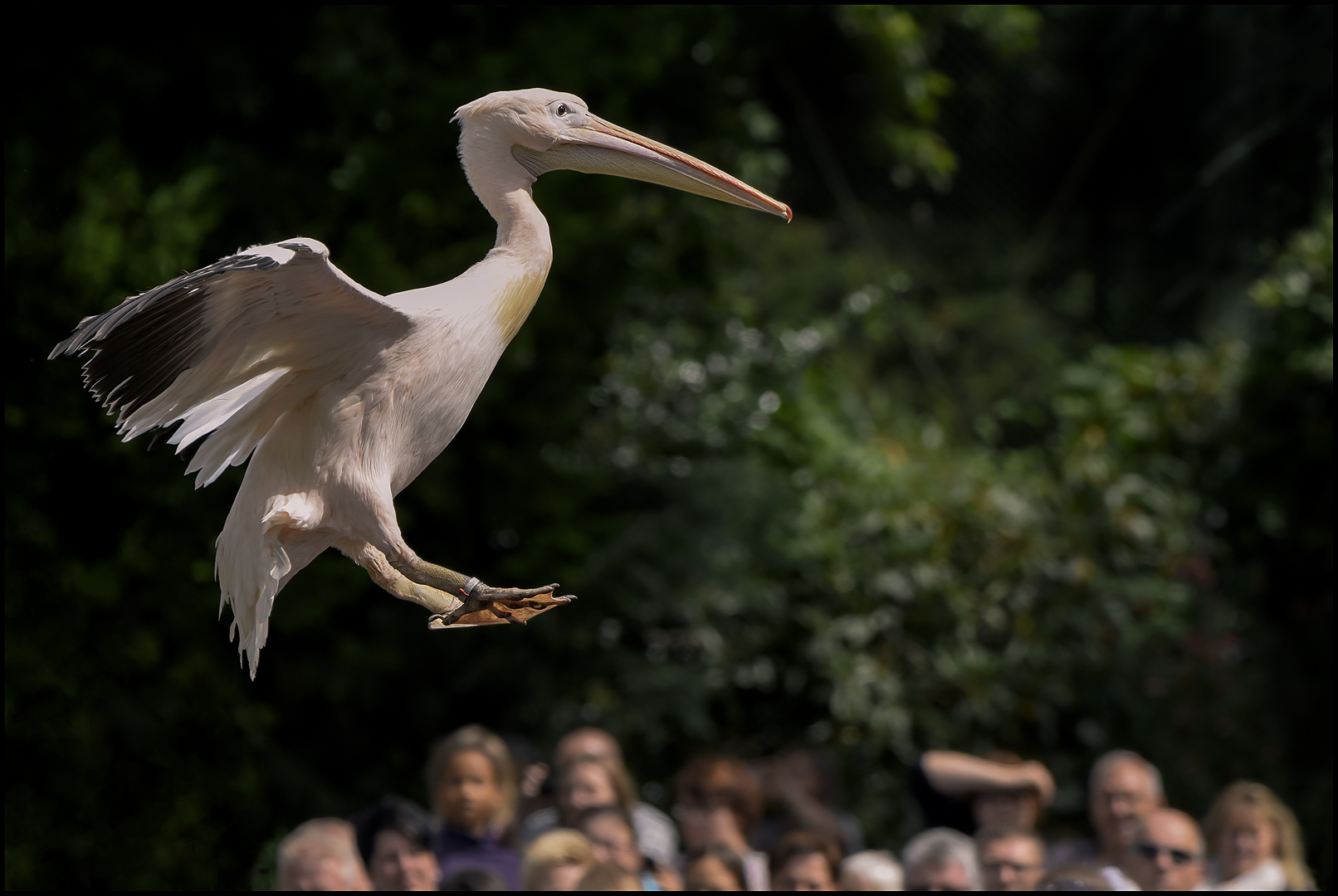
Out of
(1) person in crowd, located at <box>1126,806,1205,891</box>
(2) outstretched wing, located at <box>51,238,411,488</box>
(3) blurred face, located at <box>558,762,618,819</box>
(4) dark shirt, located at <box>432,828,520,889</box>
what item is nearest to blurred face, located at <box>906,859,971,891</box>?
(1) person in crowd, located at <box>1126,806,1205,891</box>

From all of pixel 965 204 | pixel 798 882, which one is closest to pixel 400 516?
pixel 798 882

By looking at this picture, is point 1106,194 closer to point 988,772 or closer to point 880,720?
point 880,720

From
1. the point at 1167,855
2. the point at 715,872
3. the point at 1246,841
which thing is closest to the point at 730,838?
the point at 715,872

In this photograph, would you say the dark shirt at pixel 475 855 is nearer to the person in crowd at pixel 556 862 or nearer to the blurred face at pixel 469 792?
the blurred face at pixel 469 792

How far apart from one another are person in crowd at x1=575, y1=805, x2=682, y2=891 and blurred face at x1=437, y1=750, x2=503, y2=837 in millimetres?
226

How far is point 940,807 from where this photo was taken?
3.65 metres

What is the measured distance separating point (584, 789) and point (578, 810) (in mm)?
52

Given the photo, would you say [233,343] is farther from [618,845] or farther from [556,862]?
[618,845]

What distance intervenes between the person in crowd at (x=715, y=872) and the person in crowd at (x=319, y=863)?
0.74m

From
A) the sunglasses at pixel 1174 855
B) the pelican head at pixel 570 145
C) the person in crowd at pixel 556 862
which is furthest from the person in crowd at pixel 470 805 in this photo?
the pelican head at pixel 570 145

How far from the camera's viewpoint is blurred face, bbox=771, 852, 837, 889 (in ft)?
10.5

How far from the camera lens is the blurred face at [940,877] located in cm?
310

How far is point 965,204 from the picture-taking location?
811cm

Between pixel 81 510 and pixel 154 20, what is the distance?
1374 millimetres
